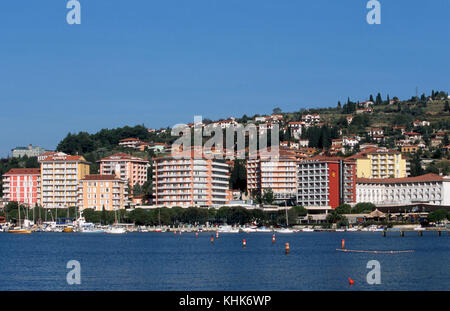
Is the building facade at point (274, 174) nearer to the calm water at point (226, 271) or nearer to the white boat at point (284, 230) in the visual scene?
the white boat at point (284, 230)

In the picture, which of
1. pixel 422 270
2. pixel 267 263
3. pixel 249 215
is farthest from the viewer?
pixel 249 215

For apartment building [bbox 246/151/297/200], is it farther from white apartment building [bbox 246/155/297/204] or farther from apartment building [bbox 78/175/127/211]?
apartment building [bbox 78/175/127/211]

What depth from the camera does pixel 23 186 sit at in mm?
150250

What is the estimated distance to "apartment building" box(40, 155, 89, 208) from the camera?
5650 inches

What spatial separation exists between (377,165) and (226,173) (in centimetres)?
3281

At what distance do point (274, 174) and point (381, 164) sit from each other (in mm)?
24709

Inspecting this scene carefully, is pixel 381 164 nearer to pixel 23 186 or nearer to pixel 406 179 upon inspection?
pixel 406 179

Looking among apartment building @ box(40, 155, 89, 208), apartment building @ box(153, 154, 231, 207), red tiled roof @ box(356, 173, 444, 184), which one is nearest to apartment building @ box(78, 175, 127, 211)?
Answer: apartment building @ box(153, 154, 231, 207)

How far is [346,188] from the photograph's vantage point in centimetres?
13138

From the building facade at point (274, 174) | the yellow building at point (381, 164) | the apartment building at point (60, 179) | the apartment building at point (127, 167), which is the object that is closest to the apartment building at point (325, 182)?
the building facade at point (274, 174)

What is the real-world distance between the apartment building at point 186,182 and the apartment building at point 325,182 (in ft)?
50.4
